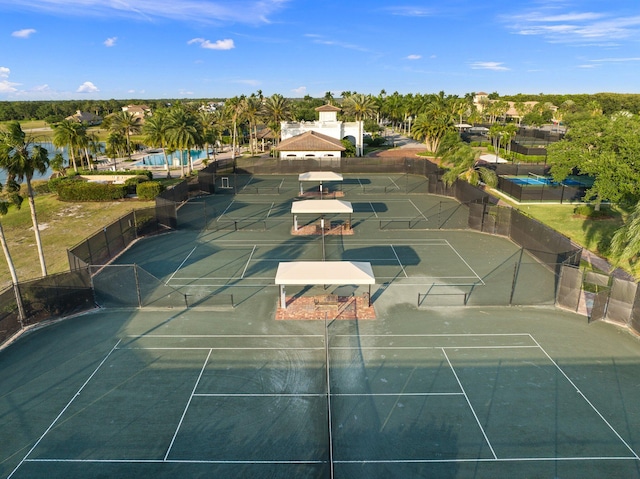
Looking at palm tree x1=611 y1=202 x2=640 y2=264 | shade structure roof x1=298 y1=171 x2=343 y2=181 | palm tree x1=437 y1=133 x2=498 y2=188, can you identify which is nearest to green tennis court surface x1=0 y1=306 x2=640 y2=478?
palm tree x1=611 y1=202 x2=640 y2=264

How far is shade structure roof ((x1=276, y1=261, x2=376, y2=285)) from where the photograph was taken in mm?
19078

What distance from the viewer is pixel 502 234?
101 feet

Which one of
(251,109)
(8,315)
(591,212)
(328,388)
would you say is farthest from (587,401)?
(251,109)

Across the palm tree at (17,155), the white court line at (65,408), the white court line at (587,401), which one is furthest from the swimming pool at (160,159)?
the white court line at (587,401)

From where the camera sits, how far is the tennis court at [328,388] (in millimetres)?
11852

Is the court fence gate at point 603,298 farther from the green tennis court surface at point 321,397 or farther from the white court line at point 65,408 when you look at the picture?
the white court line at point 65,408

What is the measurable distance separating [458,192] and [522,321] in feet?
78.8

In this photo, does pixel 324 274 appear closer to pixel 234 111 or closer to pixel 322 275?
pixel 322 275

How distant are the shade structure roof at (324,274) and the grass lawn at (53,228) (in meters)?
14.6

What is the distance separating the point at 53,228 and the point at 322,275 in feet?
85.8

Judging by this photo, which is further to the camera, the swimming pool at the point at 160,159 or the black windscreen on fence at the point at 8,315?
the swimming pool at the point at 160,159

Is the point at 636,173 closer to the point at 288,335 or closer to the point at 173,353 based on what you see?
the point at 288,335

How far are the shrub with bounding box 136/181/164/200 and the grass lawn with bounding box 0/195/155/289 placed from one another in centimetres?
65

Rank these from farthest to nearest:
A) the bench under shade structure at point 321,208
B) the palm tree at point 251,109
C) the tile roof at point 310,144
Result: the palm tree at point 251,109
the tile roof at point 310,144
the bench under shade structure at point 321,208
